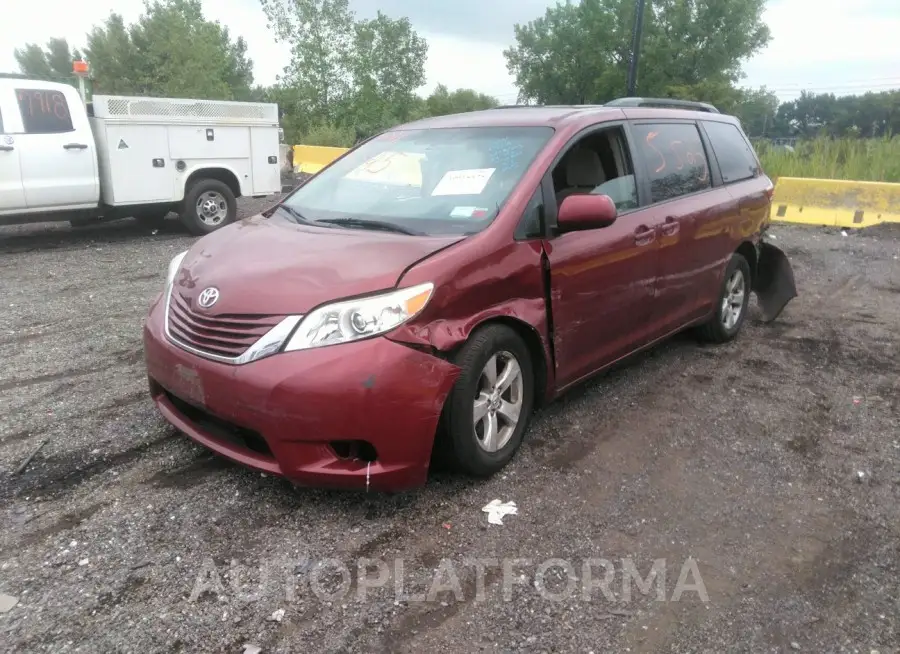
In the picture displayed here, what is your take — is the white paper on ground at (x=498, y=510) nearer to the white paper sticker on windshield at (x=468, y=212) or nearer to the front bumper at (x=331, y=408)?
the front bumper at (x=331, y=408)

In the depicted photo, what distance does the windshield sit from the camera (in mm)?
3580

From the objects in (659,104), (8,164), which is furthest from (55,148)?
(659,104)

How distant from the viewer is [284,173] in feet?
57.6

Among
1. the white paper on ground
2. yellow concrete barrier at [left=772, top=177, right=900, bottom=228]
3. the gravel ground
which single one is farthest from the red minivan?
yellow concrete barrier at [left=772, top=177, right=900, bottom=228]

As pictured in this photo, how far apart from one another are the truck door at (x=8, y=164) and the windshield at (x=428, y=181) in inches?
233

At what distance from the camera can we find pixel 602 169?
4203mm

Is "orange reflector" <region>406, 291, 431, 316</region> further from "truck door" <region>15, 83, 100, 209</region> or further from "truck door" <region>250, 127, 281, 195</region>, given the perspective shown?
"truck door" <region>250, 127, 281, 195</region>

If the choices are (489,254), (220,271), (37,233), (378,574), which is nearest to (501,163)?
(489,254)

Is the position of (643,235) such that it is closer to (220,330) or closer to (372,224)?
(372,224)

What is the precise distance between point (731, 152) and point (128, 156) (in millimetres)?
7507

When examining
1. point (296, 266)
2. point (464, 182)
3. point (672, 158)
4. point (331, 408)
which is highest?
point (672, 158)

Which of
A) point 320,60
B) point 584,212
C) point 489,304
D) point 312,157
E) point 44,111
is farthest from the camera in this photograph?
point 320,60

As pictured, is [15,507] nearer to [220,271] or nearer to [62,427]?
[62,427]

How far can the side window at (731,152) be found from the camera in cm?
538
